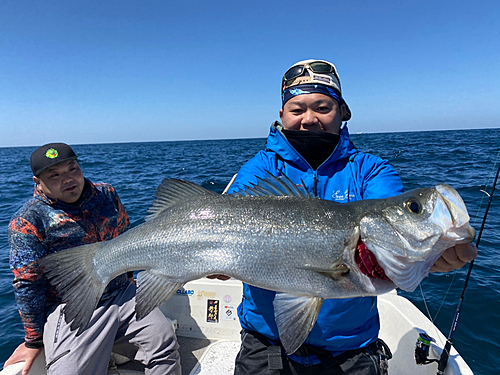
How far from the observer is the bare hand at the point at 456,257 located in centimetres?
173

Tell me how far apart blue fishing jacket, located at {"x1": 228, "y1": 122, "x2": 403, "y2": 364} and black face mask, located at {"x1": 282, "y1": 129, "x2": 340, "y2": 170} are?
6cm

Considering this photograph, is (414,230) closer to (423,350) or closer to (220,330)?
(423,350)

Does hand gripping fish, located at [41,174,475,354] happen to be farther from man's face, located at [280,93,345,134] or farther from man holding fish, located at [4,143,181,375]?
man holding fish, located at [4,143,181,375]

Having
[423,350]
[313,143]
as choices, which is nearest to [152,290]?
[313,143]

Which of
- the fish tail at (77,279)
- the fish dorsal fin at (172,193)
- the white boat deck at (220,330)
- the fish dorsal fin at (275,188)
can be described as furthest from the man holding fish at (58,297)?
the fish dorsal fin at (275,188)

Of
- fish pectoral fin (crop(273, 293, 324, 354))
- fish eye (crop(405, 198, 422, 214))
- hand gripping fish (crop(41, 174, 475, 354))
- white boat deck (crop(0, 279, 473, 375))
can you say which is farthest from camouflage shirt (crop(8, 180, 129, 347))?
fish eye (crop(405, 198, 422, 214))

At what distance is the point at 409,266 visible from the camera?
1.82 metres

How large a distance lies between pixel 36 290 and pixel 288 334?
2886mm

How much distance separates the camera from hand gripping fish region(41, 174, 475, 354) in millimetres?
1814

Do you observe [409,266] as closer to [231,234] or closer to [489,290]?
[231,234]

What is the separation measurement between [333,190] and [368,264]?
672mm

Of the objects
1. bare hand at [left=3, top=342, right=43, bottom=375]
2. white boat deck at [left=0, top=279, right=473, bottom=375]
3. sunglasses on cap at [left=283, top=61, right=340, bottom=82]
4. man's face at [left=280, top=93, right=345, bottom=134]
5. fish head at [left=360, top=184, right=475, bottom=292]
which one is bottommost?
white boat deck at [left=0, top=279, right=473, bottom=375]

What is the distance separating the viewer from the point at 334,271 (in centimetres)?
194

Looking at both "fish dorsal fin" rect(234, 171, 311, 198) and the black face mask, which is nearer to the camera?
"fish dorsal fin" rect(234, 171, 311, 198)
